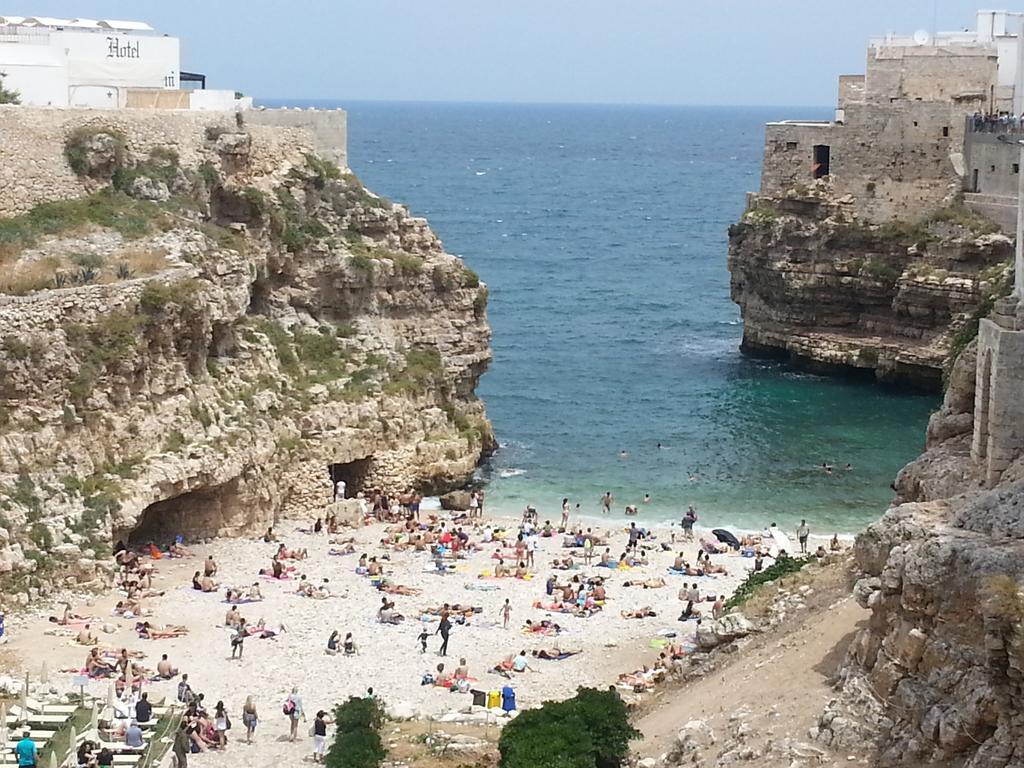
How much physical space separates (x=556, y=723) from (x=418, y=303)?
2649 cm

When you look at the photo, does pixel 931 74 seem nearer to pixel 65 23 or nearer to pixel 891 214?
pixel 891 214

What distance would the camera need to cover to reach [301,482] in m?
45.5

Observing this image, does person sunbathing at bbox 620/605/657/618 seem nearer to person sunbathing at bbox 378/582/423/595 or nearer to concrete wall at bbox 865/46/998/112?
person sunbathing at bbox 378/582/423/595

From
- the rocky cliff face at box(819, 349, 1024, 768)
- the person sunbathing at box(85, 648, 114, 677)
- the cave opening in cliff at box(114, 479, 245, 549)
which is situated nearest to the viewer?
the rocky cliff face at box(819, 349, 1024, 768)

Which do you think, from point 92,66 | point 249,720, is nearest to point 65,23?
point 92,66

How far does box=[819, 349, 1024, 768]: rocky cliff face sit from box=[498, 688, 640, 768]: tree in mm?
3660

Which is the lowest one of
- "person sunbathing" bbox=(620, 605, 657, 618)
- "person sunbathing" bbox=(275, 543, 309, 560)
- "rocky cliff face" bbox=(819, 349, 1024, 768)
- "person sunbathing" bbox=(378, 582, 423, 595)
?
"person sunbathing" bbox=(378, 582, 423, 595)

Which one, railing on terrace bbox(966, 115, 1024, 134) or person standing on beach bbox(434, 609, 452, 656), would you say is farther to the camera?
railing on terrace bbox(966, 115, 1024, 134)

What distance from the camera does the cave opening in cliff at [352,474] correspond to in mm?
47625

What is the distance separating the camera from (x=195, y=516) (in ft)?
140

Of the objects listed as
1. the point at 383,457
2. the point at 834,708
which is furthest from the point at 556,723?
the point at 383,457

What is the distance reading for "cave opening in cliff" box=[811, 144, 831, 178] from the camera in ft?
233

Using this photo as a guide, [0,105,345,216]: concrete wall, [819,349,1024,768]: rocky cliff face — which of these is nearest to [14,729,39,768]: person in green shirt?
[819,349,1024,768]: rocky cliff face

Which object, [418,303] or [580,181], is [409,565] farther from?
[580,181]
